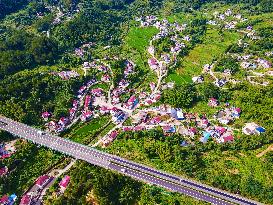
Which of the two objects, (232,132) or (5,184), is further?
(232,132)

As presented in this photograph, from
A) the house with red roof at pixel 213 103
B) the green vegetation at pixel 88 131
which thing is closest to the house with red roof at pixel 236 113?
the house with red roof at pixel 213 103

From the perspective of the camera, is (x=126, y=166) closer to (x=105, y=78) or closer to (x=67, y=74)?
(x=105, y=78)

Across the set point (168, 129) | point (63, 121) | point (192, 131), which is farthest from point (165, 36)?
point (63, 121)

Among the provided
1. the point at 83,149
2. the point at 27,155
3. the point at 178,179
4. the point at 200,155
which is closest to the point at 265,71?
the point at 200,155

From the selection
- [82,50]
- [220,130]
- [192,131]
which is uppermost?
[82,50]

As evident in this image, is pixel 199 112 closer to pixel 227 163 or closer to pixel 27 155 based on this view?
pixel 227 163

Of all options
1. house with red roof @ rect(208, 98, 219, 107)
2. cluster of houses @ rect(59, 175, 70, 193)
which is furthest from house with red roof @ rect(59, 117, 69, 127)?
house with red roof @ rect(208, 98, 219, 107)
